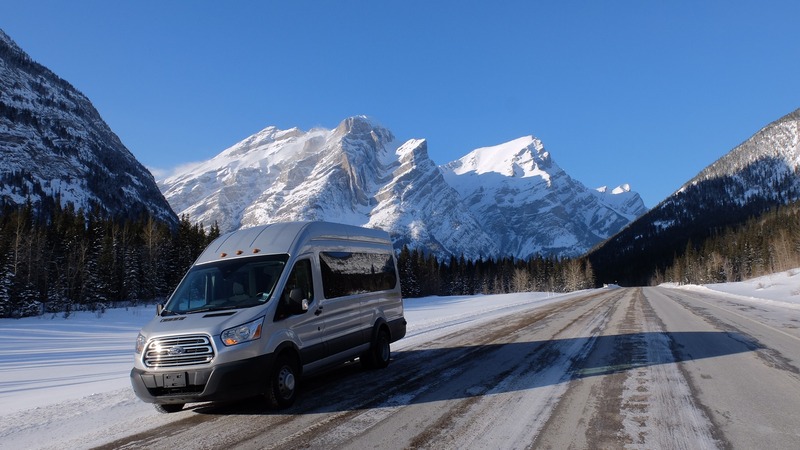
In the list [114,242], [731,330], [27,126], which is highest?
[27,126]

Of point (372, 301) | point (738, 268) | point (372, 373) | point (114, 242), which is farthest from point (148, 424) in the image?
point (738, 268)

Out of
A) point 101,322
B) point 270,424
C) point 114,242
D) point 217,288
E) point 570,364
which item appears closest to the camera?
point 270,424

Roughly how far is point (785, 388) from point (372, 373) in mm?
6619

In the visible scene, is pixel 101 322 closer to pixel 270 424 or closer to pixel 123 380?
pixel 123 380

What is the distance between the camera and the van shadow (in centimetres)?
745

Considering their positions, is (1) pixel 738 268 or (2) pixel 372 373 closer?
(2) pixel 372 373

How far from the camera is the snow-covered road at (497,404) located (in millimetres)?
5422

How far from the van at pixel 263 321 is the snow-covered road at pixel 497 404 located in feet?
1.53

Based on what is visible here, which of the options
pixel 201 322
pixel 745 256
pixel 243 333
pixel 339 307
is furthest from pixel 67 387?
pixel 745 256

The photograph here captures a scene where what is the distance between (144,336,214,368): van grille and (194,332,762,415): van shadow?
1089 millimetres

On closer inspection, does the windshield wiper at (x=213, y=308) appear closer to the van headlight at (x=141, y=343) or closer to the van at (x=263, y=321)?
the van at (x=263, y=321)

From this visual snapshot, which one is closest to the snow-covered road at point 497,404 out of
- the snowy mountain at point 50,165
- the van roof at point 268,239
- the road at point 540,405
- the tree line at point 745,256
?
the road at point 540,405

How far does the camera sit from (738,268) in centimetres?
11562

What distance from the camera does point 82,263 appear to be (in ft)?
194
